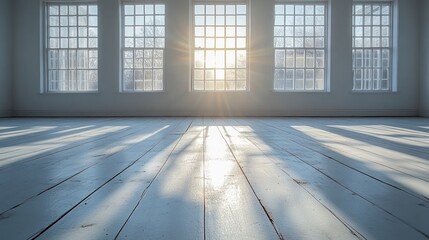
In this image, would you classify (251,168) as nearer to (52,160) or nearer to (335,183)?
(335,183)

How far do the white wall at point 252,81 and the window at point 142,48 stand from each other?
30 cm

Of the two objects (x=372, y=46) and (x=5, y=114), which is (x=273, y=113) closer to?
(x=372, y=46)

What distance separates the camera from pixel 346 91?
32.5ft

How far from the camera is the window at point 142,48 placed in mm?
10055

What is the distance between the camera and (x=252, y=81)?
9883mm

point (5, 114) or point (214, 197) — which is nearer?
point (214, 197)

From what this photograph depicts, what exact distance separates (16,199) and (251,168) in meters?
1.21

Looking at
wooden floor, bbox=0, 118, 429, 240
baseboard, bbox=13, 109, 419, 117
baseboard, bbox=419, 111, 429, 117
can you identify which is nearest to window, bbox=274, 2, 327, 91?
baseboard, bbox=13, 109, 419, 117

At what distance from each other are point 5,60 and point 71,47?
1.73 meters

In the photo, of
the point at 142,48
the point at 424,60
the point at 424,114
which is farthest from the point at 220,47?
the point at 424,114

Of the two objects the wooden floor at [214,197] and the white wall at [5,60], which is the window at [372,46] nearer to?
the wooden floor at [214,197]

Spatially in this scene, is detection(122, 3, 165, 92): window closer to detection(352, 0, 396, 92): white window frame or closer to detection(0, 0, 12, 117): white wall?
detection(0, 0, 12, 117): white wall

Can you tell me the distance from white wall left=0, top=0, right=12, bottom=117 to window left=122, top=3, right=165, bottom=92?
3099mm

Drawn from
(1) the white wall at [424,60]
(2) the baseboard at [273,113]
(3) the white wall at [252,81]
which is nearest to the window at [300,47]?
(3) the white wall at [252,81]
